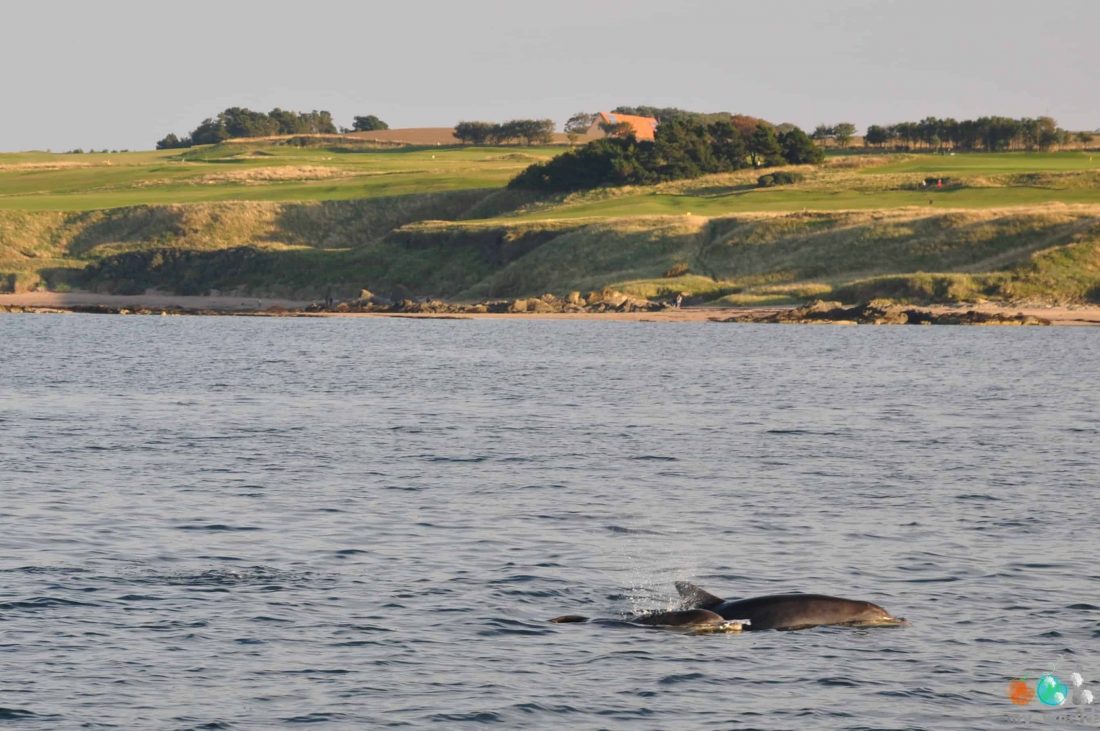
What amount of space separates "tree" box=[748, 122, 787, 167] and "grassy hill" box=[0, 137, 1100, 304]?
5.64 metres

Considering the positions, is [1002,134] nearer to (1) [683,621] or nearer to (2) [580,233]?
(2) [580,233]

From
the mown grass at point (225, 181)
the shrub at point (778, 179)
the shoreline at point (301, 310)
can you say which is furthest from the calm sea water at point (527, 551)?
the mown grass at point (225, 181)

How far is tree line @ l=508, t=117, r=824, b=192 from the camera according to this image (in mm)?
148250

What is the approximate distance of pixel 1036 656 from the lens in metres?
19.2

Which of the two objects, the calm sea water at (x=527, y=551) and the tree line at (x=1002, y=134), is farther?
the tree line at (x=1002, y=134)

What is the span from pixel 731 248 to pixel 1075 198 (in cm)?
2905

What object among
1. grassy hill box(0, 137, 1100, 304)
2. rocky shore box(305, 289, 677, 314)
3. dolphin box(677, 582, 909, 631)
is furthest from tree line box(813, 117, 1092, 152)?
dolphin box(677, 582, 909, 631)

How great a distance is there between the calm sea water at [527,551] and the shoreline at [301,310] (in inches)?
1644

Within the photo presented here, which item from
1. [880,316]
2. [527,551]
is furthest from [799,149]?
[527,551]

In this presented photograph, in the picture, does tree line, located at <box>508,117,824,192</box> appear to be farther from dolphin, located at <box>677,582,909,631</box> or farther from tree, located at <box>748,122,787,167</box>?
dolphin, located at <box>677,582,909,631</box>

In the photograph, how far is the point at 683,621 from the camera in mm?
20688

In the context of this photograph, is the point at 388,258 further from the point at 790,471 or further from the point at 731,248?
the point at 790,471

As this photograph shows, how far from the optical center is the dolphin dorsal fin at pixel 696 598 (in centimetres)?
2102

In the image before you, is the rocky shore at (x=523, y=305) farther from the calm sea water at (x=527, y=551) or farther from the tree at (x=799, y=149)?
the tree at (x=799, y=149)
